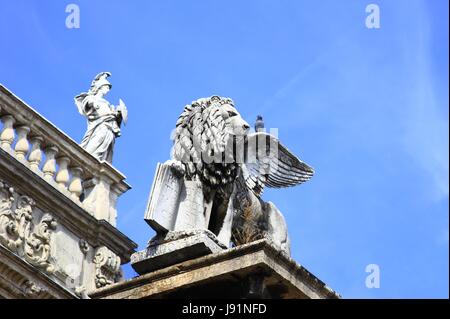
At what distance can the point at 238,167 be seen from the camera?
38.2 feet

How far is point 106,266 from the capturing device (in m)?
16.5

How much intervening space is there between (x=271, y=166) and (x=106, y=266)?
14.6 feet

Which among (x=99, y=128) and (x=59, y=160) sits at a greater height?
(x=99, y=128)

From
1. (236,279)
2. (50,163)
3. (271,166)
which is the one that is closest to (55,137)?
(50,163)

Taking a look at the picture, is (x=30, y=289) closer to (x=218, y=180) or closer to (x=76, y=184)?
(x=76, y=184)

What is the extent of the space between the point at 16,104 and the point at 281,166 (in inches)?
169

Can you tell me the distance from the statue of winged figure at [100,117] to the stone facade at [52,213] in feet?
1.71

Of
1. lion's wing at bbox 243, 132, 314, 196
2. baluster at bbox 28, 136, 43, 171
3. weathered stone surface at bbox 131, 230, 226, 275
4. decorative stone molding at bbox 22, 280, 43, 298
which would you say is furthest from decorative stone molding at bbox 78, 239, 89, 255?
weathered stone surface at bbox 131, 230, 226, 275

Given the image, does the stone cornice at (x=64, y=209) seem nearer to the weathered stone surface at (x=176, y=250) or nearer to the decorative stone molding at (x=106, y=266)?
the decorative stone molding at (x=106, y=266)

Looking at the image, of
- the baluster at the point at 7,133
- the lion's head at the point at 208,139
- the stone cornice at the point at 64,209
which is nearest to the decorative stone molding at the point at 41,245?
the stone cornice at the point at 64,209

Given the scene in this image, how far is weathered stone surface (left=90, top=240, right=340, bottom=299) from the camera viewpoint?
9914 millimetres

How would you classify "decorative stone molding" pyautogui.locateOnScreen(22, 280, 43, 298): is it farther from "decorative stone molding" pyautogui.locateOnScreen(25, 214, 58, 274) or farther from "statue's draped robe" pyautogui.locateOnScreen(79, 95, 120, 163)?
"statue's draped robe" pyautogui.locateOnScreen(79, 95, 120, 163)
